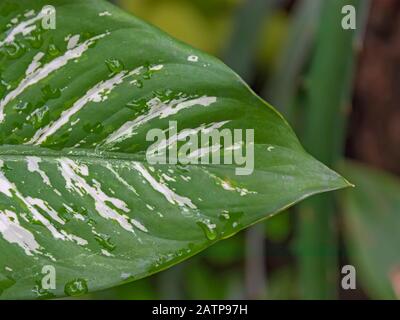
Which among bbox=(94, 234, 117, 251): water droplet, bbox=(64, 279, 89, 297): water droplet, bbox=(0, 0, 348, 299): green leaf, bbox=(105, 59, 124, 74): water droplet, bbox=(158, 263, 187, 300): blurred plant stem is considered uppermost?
bbox=(105, 59, 124, 74): water droplet

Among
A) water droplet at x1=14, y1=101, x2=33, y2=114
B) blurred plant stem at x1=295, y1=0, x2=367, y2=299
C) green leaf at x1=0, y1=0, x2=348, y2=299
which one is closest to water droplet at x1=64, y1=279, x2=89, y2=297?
green leaf at x1=0, y1=0, x2=348, y2=299

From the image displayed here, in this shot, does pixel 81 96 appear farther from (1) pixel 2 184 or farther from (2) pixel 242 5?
(2) pixel 242 5

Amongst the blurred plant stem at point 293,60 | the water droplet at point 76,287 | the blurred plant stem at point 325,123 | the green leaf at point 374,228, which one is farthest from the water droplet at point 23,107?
the green leaf at point 374,228

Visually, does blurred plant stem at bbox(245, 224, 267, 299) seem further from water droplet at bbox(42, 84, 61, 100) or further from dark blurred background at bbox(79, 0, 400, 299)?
water droplet at bbox(42, 84, 61, 100)

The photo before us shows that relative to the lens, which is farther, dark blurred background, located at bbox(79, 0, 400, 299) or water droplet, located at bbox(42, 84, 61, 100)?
dark blurred background, located at bbox(79, 0, 400, 299)

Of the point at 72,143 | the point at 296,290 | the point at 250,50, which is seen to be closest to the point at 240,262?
the point at 296,290

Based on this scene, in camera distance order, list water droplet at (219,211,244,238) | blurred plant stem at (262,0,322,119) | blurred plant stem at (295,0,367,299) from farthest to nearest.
Answer: blurred plant stem at (262,0,322,119)
blurred plant stem at (295,0,367,299)
water droplet at (219,211,244,238)

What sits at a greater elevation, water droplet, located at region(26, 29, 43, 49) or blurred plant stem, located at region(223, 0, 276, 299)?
blurred plant stem, located at region(223, 0, 276, 299)

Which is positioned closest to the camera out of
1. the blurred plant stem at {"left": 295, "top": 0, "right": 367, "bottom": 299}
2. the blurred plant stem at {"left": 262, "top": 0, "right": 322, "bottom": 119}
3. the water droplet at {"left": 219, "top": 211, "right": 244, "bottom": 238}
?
the water droplet at {"left": 219, "top": 211, "right": 244, "bottom": 238}
